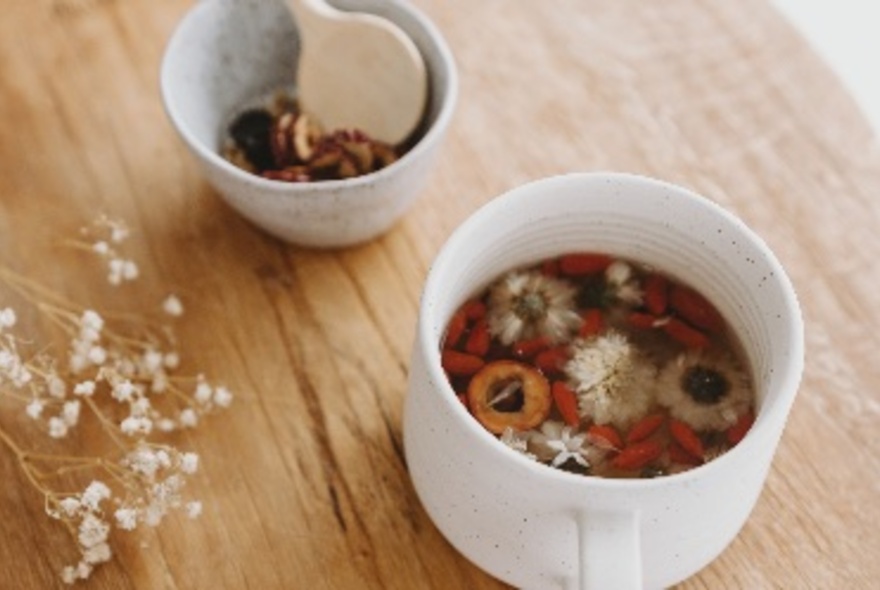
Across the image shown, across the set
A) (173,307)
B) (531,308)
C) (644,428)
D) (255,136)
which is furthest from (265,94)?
(644,428)

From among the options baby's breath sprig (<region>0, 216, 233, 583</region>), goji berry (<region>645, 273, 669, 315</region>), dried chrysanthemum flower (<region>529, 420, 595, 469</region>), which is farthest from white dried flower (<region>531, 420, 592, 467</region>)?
baby's breath sprig (<region>0, 216, 233, 583</region>)

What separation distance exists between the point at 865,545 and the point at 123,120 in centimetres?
60

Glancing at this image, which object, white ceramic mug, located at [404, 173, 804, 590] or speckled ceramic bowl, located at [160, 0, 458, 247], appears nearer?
white ceramic mug, located at [404, 173, 804, 590]

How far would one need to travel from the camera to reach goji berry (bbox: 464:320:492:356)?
0.78m

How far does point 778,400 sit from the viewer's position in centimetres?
65

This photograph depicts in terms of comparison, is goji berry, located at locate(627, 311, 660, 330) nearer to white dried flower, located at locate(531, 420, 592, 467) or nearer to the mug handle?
white dried flower, located at locate(531, 420, 592, 467)

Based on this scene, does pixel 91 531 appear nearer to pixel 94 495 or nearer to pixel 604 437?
pixel 94 495

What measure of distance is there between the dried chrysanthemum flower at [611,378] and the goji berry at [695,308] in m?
0.04

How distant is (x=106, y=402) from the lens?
2.75 ft

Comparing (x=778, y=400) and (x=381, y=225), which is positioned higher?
(x=778, y=400)

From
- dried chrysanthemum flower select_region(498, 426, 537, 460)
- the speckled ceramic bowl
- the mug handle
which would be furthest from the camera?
the speckled ceramic bowl

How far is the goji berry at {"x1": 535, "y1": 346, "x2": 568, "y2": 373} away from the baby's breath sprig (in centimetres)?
20

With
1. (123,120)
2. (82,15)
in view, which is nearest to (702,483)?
(123,120)

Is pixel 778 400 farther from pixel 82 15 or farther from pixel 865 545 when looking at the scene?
pixel 82 15
